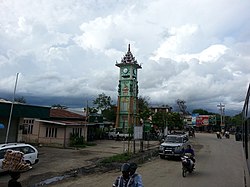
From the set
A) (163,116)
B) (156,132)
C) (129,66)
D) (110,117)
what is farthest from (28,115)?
(110,117)

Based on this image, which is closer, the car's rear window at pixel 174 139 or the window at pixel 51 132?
the car's rear window at pixel 174 139

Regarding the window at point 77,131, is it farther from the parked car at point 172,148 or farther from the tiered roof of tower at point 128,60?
the tiered roof of tower at point 128,60

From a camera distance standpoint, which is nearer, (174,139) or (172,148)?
(172,148)

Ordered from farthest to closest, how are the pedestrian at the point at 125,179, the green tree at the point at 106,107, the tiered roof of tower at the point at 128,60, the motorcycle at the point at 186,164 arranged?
the green tree at the point at 106,107 → the tiered roof of tower at the point at 128,60 → the motorcycle at the point at 186,164 → the pedestrian at the point at 125,179

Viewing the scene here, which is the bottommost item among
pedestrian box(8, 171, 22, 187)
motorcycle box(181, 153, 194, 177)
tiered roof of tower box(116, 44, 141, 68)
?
motorcycle box(181, 153, 194, 177)

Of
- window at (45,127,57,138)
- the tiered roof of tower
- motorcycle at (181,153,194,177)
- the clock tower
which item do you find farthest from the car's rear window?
the tiered roof of tower

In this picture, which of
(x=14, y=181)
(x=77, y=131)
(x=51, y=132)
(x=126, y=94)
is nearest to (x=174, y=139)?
(x=77, y=131)

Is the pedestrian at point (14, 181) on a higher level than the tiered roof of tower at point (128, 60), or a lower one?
lower

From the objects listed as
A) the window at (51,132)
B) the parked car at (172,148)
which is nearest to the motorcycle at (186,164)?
the parked car at (172,148)

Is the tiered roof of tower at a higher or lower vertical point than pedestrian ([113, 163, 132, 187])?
higher

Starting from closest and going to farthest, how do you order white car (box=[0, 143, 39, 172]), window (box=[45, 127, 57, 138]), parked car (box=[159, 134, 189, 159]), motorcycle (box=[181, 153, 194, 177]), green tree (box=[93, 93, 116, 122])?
motorcycle (box=[181, 153, 194, 177])
white car (box=[0, 143, 39, 172])
parked car (box=[159, 134, 189, 159])
window (box=[45, 127, 57, 138])
green tree (box=[93, 93, 116, 122])

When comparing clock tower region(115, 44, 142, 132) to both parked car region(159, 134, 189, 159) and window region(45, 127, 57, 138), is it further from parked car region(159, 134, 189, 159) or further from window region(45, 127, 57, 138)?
parked car region(159, 134, 189, 159)

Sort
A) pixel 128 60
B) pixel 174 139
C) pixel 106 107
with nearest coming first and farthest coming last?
pixel 174 139
pixel 128 60
pixel 106 107

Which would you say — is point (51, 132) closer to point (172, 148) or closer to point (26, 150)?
point (26, 150)
